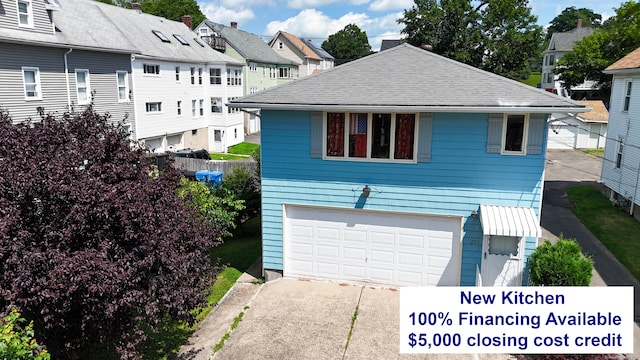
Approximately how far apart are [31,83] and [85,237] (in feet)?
61.5

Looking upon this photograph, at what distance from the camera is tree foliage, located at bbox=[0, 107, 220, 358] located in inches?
246

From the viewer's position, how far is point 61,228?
653cm

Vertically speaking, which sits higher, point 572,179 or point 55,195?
point 55,195

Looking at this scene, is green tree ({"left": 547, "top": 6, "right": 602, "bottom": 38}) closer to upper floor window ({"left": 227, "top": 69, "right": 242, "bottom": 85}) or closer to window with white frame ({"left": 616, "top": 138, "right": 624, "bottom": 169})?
upper floor window ({"left": 227, "top": 69, "right": 242, "bottom": 85})

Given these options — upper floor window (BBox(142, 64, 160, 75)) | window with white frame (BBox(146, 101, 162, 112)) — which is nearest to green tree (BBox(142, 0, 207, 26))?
upper floor window (BBox(142, 64, 160, 75))

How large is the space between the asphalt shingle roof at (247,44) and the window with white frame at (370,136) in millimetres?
33813

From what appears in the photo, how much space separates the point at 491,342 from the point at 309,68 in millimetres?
60858

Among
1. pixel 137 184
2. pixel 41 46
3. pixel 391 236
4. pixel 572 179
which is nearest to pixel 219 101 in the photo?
pixel 41 46

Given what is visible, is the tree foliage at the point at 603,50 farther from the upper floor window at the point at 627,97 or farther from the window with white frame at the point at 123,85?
the window with white frame at the point at 123,85

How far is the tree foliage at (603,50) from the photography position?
1557 inches

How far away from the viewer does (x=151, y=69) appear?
30969 mm

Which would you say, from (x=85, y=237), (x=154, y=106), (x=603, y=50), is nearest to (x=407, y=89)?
(x=85, y=237)

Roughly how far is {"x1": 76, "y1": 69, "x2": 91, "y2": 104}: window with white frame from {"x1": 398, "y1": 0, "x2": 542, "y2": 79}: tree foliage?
27491mm

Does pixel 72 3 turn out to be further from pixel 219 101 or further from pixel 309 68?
pixel 309 68
